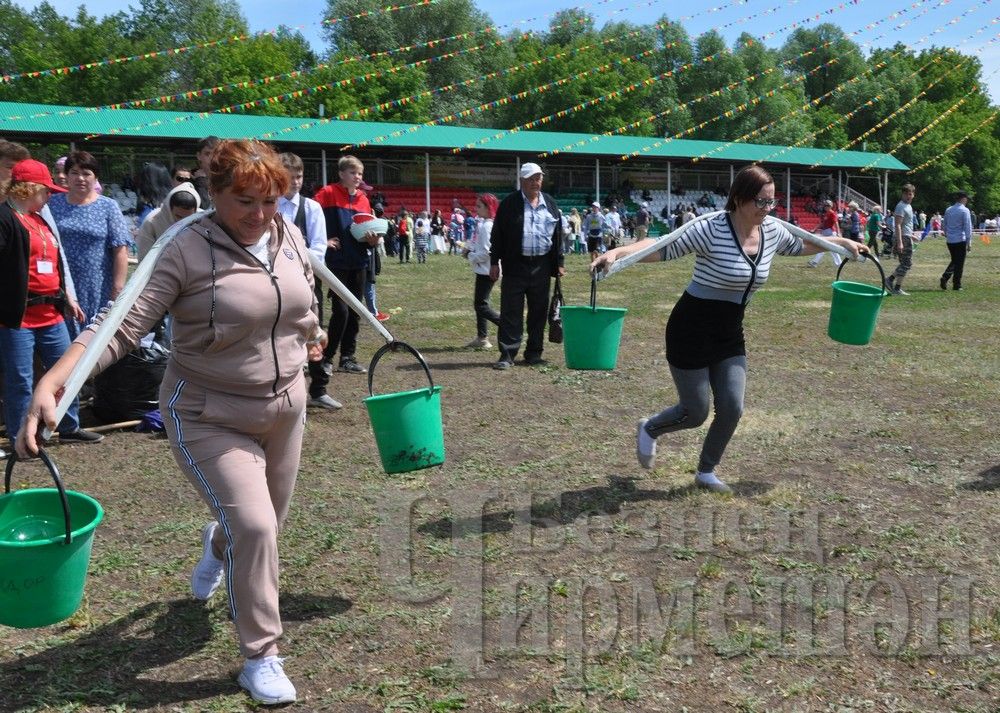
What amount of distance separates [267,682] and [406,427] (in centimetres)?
118

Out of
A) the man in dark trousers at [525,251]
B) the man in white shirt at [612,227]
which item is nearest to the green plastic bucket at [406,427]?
the man in dark trousers at [525,251]

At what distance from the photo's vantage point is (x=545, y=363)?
29.9 ft

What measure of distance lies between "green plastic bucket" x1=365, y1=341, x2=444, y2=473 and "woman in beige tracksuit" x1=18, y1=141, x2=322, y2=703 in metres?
0.74

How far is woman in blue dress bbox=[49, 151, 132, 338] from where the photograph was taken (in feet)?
20.4

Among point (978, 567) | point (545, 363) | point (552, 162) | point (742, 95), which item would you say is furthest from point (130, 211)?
point (742, 95)

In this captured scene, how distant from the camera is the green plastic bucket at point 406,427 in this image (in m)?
3.79

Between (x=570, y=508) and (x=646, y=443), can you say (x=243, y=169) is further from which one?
(x=646, y=443)

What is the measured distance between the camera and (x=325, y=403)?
7191mm

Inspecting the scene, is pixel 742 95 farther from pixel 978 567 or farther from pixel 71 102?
pixel 978 567

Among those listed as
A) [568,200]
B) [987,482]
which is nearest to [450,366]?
[987,482]

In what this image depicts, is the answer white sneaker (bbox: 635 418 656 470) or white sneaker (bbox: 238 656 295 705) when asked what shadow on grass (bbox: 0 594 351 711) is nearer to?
white sneaker (bbox: 238 656 295 705)

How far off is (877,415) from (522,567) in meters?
3.89

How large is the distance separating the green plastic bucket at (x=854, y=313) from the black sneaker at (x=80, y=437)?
4700 millimetres

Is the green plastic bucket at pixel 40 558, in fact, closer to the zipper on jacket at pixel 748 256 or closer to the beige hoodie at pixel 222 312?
the beige hoodie at pixel 222 312
